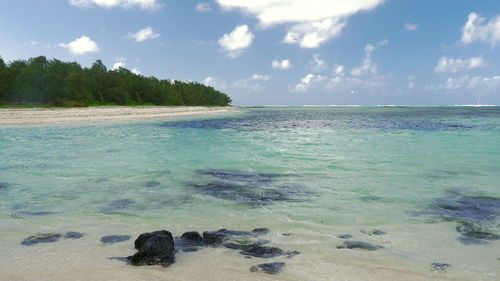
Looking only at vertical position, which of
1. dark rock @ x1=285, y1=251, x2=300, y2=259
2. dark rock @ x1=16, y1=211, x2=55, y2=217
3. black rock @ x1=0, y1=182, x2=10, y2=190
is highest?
dark rock @ x1=285, y1=251, x2=300, y2=259

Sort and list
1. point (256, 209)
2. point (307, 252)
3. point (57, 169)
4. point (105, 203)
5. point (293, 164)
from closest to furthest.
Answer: point (307, 252), point (256, 209), point (105, 203), point (57, 169), point (293, 164)

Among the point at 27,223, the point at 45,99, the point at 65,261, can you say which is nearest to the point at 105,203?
the point at 27,223

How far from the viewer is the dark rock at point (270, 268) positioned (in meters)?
5.56

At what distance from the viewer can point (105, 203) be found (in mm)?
9883

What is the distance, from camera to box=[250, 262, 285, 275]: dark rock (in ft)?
18.2

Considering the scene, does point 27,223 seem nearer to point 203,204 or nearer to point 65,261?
point 65,261

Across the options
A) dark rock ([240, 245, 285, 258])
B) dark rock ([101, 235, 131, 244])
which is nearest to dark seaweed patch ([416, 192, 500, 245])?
dark rock ([240, 245, 285, 258])

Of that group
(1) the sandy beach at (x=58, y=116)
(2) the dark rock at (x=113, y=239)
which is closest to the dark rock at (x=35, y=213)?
(2) the dark rock at (x=113, y=239)

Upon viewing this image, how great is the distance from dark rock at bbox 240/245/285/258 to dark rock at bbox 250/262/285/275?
0.36 m

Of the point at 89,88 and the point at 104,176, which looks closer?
the point at 104,176

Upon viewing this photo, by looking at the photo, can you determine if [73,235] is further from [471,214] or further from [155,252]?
[471,214]

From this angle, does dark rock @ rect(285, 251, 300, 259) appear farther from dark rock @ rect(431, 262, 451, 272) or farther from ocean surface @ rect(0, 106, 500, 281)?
dark rock @ rect(431, 262, 451, 272)

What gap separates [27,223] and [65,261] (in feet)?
9.69

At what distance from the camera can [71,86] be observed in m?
99.4
